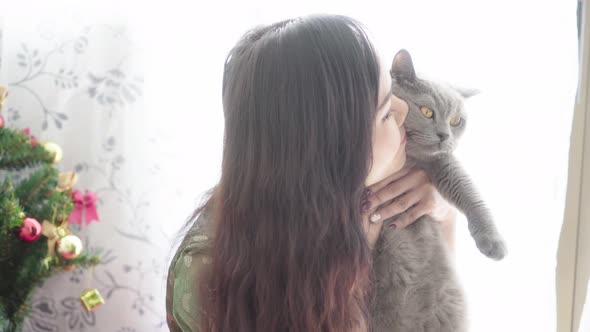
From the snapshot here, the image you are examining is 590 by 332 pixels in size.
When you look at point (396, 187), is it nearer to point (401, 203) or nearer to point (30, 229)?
point (401, 203)

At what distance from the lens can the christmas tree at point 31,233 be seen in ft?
4.08

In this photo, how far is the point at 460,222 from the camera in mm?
1078

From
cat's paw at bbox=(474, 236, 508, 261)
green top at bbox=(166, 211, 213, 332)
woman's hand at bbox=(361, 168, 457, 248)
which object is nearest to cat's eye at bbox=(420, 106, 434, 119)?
woman's hand at bbox=(361, 168, 457, 248)

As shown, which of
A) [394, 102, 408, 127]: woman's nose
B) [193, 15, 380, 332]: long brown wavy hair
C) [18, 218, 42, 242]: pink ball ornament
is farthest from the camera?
[18, 218, 42, 242]: pink ball ornament

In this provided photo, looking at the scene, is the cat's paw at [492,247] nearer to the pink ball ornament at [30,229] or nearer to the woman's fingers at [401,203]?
the woman's fingers at [401,203]

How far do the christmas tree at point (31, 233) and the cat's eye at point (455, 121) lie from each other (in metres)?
0.81

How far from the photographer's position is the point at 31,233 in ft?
4.02

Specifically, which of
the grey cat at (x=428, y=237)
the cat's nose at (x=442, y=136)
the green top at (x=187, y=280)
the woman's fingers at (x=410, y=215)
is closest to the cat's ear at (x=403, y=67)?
the grey cat at (x=428, y=237)

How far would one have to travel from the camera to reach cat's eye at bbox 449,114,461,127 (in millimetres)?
989

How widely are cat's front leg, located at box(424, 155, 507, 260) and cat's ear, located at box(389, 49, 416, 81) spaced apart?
153 mm

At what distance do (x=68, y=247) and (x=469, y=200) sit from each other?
2.70 feet

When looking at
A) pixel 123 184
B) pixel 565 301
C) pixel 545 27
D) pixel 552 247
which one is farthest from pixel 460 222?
pixel 123 184

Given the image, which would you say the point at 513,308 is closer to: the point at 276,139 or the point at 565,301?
the point at 565,301

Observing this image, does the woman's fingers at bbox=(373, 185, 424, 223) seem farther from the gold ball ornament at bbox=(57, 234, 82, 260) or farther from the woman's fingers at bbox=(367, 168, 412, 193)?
the gold ball ornament at bbox=(57, 234, 82, 260)
